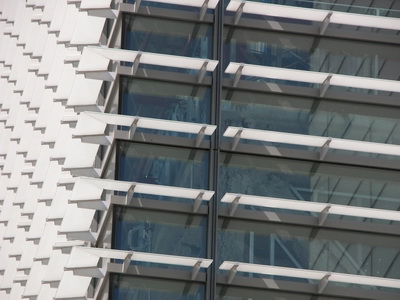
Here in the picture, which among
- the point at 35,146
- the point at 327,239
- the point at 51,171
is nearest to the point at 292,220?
the point at 327,239

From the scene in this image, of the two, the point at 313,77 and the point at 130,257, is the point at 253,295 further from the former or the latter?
the point at 313,77

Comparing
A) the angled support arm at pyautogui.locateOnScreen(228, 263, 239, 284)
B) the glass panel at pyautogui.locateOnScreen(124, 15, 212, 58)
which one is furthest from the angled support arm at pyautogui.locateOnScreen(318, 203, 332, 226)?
the glass panel at pyautogui.locateOnScreen(124, 15, 212, 58)

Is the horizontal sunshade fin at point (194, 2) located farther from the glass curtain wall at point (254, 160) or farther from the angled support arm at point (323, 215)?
the angled support arm at point (323, 215)

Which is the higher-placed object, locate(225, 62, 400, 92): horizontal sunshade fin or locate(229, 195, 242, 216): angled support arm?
locate(225, 62, 400, 92): horizontal sunshade fin

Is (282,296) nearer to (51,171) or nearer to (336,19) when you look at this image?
(336,19)

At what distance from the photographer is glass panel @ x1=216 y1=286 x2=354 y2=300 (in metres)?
27.5

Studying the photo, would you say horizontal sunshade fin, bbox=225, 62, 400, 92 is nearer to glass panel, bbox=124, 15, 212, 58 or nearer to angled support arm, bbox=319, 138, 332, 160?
glass panel, bbox=124, 15, 212, 58

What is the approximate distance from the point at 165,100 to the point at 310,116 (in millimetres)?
2388

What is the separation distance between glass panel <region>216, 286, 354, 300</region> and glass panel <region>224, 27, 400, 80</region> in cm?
358

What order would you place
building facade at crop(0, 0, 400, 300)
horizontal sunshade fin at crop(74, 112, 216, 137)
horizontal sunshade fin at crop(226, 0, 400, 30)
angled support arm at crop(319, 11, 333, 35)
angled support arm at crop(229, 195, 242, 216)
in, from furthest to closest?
angled support arm at crop(319, 11, 333, 35) < horizontal sunshade fin at crop(226, 0, 400, 30) < angled support arm at crop(229, 195, 242, 216) < building facade at crop(0, 0, 400, 300) < horizontal sunshade fin at crop(74, 112, 216, 137)

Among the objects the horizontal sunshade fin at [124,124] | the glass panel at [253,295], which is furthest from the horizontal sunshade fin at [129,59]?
the glass panel at [253,295]

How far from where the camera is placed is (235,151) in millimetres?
27797

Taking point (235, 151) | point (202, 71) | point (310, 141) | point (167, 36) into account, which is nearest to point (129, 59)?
point (167, 36)

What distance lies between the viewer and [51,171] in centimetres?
3450
